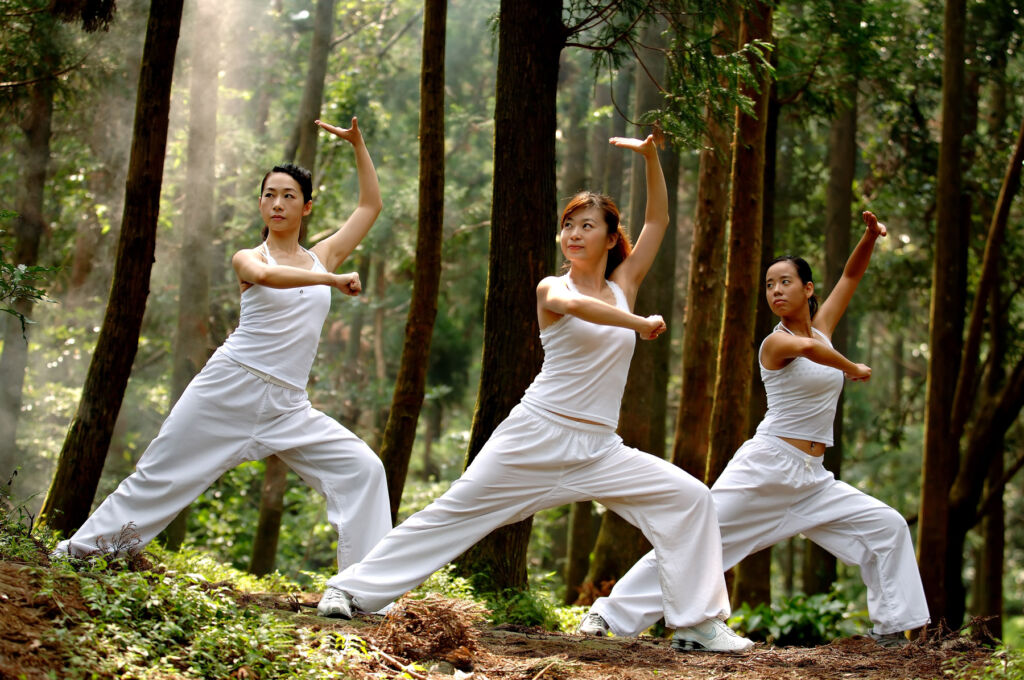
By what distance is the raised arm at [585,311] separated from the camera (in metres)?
4.70

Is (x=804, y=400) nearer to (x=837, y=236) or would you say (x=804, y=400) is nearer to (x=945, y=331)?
(x=945, y=331)

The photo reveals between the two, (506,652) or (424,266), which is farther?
(424,266)

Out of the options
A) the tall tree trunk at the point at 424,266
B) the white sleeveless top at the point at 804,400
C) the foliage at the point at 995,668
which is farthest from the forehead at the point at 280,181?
the foliage at the point at 995,668

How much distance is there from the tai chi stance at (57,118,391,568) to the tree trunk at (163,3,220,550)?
287 inches

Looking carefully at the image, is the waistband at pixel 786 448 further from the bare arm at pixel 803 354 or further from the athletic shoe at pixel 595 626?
the athletic shoe at pixel 595 626

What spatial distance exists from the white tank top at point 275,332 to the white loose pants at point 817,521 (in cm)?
236

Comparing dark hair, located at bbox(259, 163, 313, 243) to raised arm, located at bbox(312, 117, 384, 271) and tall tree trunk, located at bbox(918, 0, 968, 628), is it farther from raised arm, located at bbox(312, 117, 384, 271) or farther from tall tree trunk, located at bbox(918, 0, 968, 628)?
tall tree trunk, located at bbox(918, 0, 968, 628)

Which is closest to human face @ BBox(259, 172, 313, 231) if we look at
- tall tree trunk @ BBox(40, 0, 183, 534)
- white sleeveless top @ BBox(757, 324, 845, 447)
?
tall tree trunk @ BBox(40, 0, 183, 534)

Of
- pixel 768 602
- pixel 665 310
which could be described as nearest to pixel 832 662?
pixel 768 602

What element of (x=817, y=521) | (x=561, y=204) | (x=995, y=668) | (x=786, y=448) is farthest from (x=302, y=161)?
(x=995, y=668)

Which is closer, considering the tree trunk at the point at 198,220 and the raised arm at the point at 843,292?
the raised arm at the point at 843,292

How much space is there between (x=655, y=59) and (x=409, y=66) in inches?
636

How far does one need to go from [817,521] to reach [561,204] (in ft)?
40.6

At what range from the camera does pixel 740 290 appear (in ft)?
27.7
